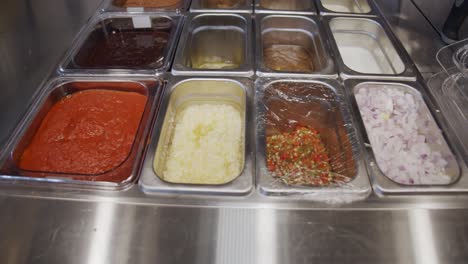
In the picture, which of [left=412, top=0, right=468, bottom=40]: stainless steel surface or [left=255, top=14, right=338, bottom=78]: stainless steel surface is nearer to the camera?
[left=412, top=0, right=468, bottom=40]: stainless steel surface

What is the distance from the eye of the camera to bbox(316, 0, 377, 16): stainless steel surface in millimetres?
2104

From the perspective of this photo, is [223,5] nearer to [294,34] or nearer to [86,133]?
[294,34]

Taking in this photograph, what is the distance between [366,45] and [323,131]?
0.92 m

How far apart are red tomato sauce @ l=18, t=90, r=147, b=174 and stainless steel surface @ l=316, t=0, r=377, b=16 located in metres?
1.43

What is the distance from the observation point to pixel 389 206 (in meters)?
1.07

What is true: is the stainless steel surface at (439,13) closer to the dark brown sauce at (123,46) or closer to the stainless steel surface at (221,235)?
the stainless steel surface at (221,235)

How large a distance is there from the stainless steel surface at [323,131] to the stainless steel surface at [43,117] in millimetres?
484

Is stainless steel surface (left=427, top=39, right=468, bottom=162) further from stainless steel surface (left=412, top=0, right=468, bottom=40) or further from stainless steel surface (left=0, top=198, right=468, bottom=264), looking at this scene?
stainless steel surface (left=0, top=198, right=468, bottom=264)

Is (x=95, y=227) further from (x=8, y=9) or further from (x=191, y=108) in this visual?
(x=8, y=9)

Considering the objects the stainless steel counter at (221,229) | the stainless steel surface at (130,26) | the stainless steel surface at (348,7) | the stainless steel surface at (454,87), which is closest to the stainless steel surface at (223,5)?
the stainless steel surface at (130,26)

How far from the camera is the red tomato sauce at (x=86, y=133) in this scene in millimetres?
1240

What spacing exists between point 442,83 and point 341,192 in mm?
923

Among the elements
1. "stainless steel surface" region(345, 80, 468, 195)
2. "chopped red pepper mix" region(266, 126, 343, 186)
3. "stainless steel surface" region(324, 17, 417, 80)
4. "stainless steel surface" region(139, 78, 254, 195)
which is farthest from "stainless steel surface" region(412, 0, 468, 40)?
"stainless steel surface" region(139, 78, 254, 195)

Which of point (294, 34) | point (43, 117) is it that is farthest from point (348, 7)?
point (43, 117)
